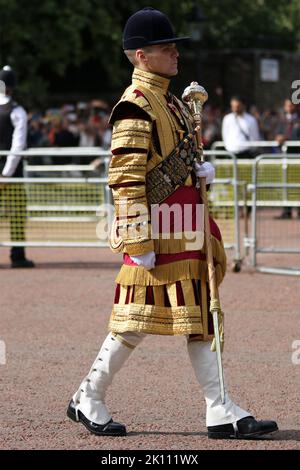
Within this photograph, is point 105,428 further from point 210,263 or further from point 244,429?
point 210,263

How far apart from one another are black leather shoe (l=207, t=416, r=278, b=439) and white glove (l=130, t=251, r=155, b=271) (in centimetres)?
84

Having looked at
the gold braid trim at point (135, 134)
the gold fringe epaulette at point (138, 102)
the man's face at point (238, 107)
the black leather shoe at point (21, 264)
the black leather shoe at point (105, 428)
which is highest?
the man's face at point (238, 107)

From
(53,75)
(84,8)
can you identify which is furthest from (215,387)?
(53,75)

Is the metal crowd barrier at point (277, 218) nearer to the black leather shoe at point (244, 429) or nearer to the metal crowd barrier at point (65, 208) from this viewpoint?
the metal crowd barrier at point (65, 208)

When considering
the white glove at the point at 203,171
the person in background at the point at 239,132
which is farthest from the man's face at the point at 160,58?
the person in background at the point at 239,132

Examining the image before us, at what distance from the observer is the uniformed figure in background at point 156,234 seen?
538cm

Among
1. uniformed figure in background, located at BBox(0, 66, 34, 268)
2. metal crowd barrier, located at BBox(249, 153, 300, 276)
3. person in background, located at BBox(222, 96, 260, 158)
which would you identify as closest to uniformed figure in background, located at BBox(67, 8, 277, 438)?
metal crowd barrier, located at BBox(249, 153, 300, 276)

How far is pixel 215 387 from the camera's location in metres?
5.52

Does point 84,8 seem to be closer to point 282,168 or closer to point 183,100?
point 282,168

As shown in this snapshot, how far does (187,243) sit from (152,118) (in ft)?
2.05

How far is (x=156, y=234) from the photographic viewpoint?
5.52 metres

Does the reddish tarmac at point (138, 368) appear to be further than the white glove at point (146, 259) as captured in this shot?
Yes

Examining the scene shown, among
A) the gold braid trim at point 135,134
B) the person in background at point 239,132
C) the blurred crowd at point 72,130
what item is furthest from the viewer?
the blurred crowd at point 72,130

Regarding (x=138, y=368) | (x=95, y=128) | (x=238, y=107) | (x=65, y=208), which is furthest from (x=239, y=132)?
(x=138, y=368)
